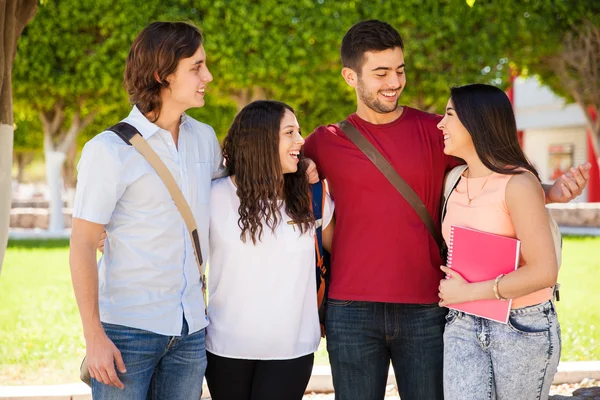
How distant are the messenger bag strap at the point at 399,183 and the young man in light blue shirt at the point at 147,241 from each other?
2.97 ft

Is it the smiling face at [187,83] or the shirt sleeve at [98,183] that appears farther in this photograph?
the smiling face at [187,83]

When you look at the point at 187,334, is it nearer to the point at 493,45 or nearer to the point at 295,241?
the point at 295,241

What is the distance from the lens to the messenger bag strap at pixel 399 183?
11.4 feet

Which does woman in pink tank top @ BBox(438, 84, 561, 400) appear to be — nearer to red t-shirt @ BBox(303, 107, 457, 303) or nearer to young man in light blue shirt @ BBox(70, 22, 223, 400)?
red t-shirt @ BBox(303, 107, 457, 303)

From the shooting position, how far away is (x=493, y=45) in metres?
18.4

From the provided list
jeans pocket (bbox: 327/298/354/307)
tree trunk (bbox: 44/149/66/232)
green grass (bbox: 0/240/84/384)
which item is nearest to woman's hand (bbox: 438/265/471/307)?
jeans pocket (bbox: 327/298/354/307)

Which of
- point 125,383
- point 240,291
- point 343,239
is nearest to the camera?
point 125,383

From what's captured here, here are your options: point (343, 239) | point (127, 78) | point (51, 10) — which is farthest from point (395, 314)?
point (51, 10)

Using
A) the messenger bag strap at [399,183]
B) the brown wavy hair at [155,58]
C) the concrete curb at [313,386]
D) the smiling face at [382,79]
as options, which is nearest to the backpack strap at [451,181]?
the messenger bag strap at [399,183]

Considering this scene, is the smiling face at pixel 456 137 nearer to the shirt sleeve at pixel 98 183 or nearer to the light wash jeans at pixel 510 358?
the light wash jeans at pixel 510 358

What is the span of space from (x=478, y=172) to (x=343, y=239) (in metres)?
0.76

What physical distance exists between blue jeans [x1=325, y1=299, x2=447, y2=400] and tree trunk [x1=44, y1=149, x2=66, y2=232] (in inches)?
698

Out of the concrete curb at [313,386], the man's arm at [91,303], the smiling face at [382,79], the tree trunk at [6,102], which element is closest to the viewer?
the man's arm at [91,303]

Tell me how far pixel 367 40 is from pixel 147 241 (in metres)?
1.61
